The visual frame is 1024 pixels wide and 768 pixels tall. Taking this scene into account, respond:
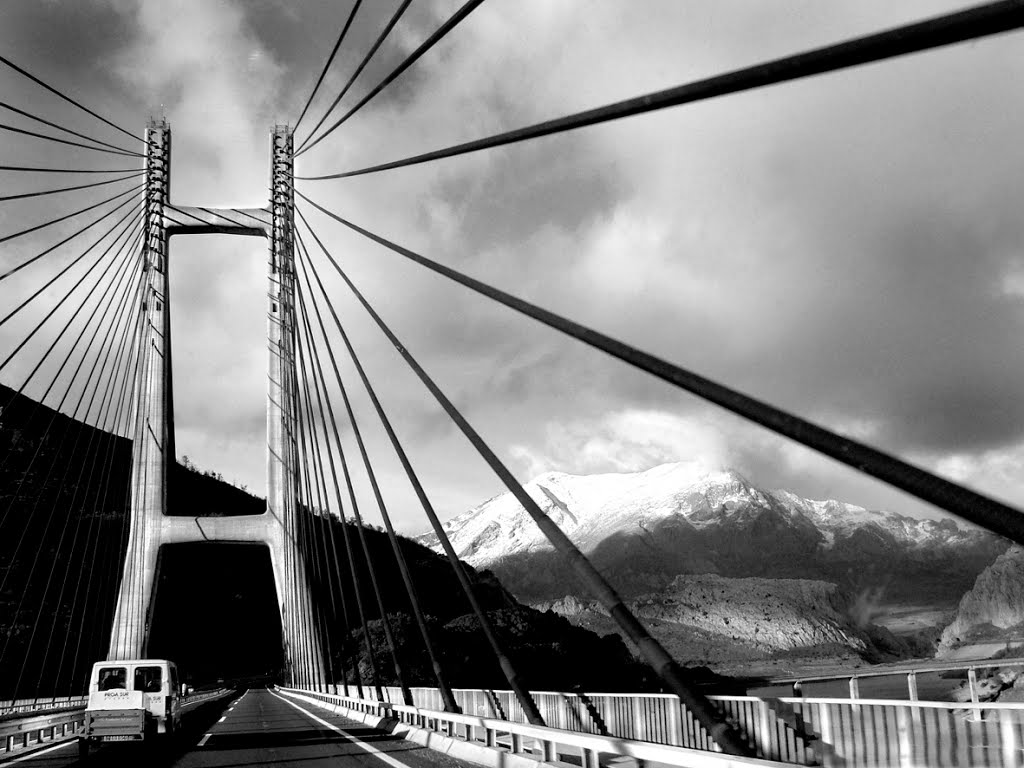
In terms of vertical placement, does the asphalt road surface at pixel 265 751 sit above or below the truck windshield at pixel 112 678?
below

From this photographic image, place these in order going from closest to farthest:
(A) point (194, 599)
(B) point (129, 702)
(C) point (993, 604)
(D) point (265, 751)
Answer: (D) point (265, 751) → (B) point (129, 702) → (A) point (194, 599) → (C) point (993, 604)

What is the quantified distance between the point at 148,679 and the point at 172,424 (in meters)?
28.1

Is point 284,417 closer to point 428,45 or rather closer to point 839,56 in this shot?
point 428,45

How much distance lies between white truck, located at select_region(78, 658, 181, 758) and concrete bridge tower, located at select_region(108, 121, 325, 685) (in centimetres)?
2367

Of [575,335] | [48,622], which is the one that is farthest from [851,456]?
[48,622]

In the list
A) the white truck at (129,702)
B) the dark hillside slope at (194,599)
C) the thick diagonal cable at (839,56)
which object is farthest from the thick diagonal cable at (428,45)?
the dark hillside slope at (194,599)

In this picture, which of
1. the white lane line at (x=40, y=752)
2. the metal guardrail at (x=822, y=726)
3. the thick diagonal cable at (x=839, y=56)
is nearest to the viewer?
the thick diagonal cable at (x=839, y=56)

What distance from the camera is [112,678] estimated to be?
21141 millimetres

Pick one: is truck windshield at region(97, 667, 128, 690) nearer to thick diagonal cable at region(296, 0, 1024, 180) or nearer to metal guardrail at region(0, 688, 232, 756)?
metal guardrail at region(0, 688, 232, 756)

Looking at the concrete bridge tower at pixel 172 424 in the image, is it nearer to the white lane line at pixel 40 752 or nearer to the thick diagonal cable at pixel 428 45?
the white lane line at pixel 40 752

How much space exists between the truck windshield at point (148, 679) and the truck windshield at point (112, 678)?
23 centimetres

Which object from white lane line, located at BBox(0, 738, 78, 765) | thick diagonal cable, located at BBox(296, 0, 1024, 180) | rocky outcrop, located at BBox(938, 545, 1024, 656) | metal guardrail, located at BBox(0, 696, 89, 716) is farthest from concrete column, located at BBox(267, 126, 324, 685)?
rocky outcrop, located at BBox(938, 545, 1024, 656)

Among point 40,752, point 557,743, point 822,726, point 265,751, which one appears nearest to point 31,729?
point 40,752

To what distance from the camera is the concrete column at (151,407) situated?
46.2 meters
